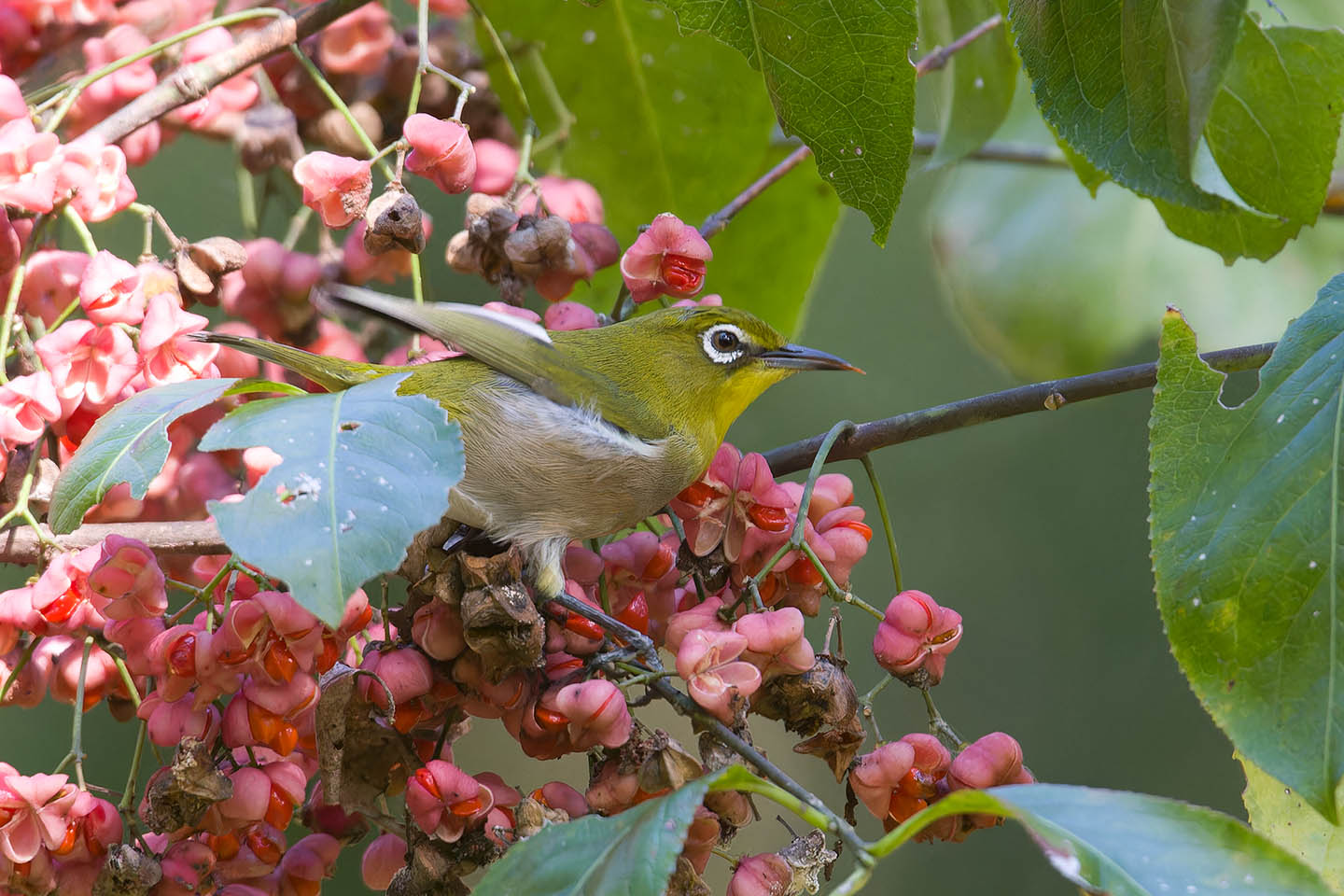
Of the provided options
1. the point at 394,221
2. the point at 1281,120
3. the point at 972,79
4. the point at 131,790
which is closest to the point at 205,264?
the point at 394,221

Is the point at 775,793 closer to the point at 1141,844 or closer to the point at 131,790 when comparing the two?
the point at 1141,844

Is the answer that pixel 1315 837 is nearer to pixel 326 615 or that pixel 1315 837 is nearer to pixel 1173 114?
pixel 1173 114

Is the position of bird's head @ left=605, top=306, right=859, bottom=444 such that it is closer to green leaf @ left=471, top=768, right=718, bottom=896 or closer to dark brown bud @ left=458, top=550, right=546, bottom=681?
dark brown bud @ left=458, top=550, right=546, bottom=681

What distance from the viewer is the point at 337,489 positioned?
781 mm

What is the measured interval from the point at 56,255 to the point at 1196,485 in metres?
1.11

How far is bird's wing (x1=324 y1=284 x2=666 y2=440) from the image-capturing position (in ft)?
4.25

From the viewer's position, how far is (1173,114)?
106cm

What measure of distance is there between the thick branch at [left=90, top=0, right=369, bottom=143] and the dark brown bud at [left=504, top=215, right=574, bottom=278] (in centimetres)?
30

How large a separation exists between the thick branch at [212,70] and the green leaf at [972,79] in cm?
74

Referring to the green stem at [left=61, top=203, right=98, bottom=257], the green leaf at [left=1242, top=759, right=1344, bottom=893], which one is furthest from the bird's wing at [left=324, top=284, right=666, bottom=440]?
the green leaf at [left=1242, top=759, right=1344, bottom=893]

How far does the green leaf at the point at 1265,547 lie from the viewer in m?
0.92

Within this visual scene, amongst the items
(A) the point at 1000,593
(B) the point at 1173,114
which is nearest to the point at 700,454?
(B) the point at 1173,114

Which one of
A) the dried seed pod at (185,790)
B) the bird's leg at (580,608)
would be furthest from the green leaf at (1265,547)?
the dried seed pod at (185,790)

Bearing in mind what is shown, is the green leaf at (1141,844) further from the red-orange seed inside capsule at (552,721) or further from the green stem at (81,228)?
the green stem at (81,228)
